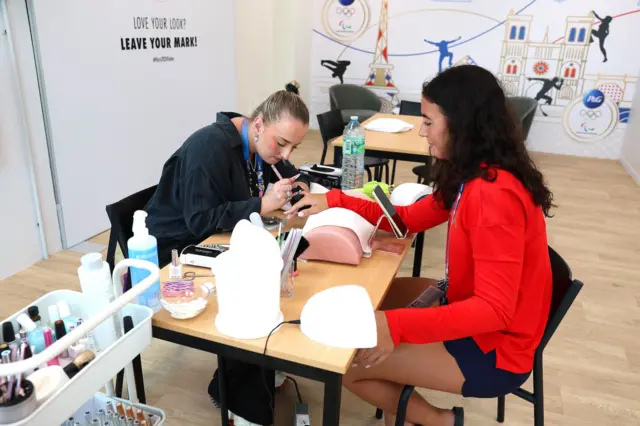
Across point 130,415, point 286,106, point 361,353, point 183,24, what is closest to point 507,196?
point 361,353

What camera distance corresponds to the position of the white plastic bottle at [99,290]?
104 cm

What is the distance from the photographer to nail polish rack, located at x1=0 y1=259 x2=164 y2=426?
77 cm

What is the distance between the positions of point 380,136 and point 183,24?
1816 mm

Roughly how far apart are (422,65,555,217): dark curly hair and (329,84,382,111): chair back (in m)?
4.32

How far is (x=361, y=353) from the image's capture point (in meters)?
1.13

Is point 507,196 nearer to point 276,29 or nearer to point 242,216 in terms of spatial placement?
point 242,216

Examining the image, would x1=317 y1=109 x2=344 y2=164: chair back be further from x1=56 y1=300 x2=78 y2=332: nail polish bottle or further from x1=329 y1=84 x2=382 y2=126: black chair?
x1=56 y1=300 x2=78 y2=332: nail polish bottle

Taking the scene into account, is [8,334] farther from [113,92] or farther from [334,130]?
[334,130]

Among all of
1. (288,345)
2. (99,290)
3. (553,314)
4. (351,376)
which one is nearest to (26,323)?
(99,290)

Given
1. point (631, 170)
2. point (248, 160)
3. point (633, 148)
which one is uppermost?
point (248, 160)

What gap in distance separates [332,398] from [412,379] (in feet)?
1.20

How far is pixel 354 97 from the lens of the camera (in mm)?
5555

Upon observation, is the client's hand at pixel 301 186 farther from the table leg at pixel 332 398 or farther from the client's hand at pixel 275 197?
the table leg at pixel 332 398

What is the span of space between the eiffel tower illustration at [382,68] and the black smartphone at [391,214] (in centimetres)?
483
